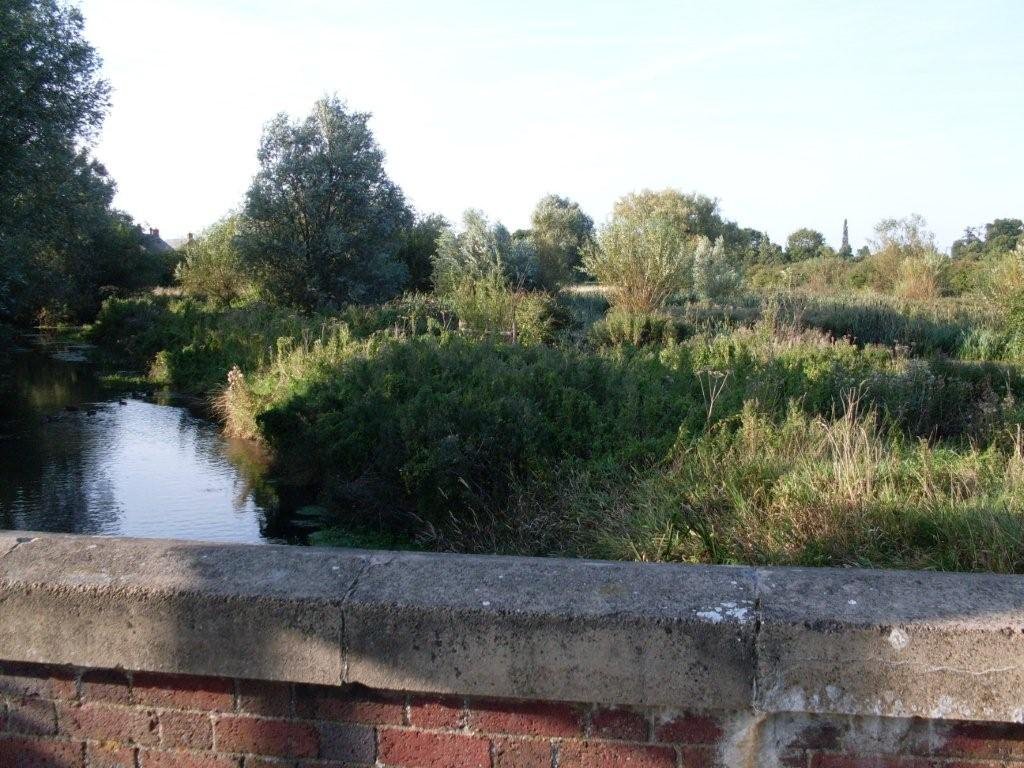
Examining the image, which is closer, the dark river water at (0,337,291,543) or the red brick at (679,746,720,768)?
the red brick at (679,746,720,768)

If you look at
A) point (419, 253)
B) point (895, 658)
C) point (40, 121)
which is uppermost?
point (40, 121)

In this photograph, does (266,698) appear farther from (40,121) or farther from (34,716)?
(40,121)

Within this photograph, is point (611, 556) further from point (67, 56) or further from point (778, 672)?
point (67, 56)

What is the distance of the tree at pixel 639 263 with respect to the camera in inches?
718

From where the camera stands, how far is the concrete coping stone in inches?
82.3

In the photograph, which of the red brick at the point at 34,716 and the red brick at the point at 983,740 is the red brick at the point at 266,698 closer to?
the red brick at the point at 34,716

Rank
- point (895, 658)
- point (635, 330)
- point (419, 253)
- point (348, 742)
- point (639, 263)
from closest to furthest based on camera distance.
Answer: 1. point (895, 658)
2. point (348, 742)
3. point (635, 330)
4. point (639, 263)
5. point (419, 253)

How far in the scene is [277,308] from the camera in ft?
79.6

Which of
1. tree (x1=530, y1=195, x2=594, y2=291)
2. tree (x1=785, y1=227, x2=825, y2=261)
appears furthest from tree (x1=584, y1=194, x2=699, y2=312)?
tree (x1=785, y1=227, x2=825, y2=261)

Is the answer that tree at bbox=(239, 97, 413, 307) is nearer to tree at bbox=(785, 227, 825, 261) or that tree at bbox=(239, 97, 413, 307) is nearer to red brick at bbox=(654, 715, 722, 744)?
red brick at bbox=(654, 715, 722, 744)

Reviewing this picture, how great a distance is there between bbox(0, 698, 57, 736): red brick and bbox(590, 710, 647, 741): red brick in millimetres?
1362

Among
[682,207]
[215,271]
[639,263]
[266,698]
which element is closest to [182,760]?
[266,698]

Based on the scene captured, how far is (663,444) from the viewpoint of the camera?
7.64 meters

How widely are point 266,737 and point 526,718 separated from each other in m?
0.64
